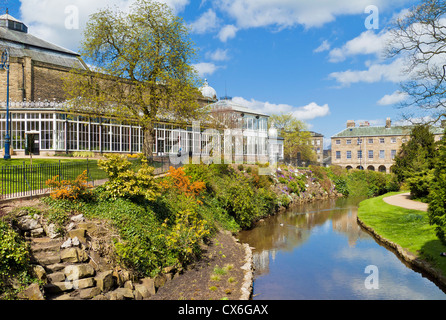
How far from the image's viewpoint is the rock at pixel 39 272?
740 centimetres

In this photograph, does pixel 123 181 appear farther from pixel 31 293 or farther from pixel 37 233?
pixel 31 293

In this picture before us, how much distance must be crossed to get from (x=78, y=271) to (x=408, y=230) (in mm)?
15696

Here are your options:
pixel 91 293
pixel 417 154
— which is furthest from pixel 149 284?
pixel 417 154

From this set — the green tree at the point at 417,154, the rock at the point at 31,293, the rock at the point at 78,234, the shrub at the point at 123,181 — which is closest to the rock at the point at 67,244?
the rock at the point at 78,234

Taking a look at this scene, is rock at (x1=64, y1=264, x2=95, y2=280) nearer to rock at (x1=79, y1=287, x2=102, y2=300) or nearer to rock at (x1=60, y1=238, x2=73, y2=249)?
rock at (x1=79, y1=287, x2=102, y2=300)

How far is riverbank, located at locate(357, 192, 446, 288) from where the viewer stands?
11.3m

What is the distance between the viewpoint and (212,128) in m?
34.8

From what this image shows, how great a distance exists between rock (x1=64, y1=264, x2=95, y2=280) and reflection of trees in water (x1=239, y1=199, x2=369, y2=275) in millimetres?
6480

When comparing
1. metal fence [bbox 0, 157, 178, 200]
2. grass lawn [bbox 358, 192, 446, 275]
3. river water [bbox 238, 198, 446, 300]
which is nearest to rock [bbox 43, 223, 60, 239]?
metal fence [bbox 0, 157, 178, 200]

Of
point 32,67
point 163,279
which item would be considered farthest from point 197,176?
point 32,67

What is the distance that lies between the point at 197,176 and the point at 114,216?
862 cm

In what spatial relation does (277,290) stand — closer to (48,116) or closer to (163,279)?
(163,279)

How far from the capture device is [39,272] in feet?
24.5

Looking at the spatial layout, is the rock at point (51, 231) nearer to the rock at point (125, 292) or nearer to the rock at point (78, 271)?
the rock at point (78, 271)
